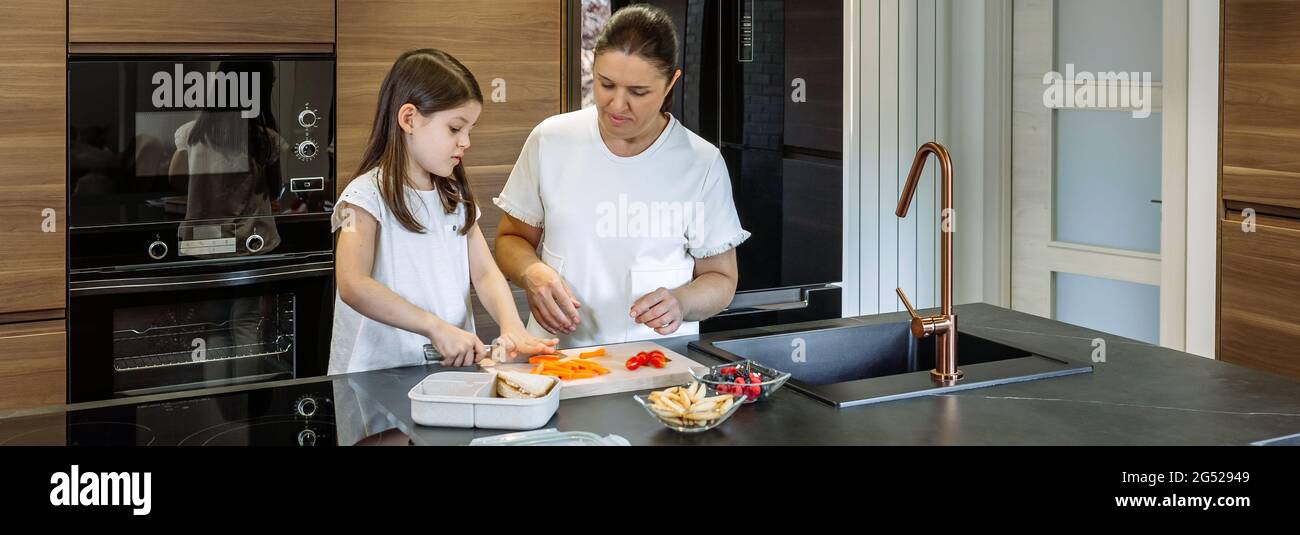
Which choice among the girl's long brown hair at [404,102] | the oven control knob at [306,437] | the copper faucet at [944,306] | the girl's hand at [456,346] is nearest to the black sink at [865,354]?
the copper faucet at [944,306]

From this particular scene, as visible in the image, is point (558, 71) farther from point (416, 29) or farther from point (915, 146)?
point (915, 146)

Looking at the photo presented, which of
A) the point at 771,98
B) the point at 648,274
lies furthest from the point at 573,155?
the point at 771,98

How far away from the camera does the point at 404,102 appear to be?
212 centimetres

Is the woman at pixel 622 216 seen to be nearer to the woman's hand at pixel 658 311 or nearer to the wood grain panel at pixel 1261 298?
the woman's hand at pixel 658 311

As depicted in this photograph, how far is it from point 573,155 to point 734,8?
105 centimetres

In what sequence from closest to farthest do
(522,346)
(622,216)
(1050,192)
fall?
(522,346)
(622,216)
(1050,192)

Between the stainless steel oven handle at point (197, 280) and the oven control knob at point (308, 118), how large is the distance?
1.21ft

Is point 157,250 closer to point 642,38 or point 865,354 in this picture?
point 642,38

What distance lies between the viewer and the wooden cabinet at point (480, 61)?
2.95 meters

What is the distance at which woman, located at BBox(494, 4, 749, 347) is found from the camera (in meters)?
2.34

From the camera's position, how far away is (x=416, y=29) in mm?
2996

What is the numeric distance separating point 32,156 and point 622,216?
1.43 meters

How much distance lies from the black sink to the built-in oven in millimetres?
1326

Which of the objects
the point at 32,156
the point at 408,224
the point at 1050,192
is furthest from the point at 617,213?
the point at 1050,192
